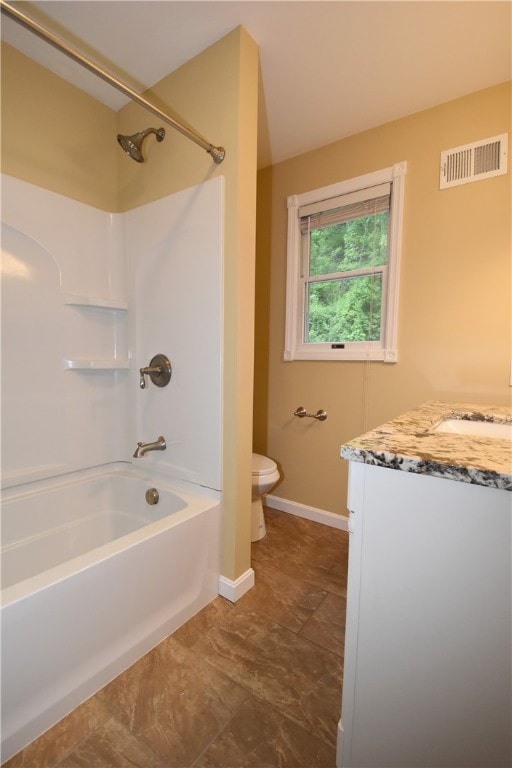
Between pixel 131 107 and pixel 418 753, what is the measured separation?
288cm

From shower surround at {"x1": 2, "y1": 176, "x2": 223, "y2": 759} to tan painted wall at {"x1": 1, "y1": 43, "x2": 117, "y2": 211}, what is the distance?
0.10m

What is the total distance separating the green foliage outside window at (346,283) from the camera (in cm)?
201

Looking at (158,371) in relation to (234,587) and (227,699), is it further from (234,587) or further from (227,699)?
(227,699)

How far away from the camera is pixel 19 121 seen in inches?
60.6

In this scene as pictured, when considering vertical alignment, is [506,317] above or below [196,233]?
below

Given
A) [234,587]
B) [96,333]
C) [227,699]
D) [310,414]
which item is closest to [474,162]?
[310,414]

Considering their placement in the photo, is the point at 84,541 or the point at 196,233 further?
the point at 84,541

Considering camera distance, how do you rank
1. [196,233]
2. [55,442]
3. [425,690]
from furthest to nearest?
[55,442]
[196,233]
[425,690]

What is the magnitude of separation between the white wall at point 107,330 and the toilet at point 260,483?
0.40m

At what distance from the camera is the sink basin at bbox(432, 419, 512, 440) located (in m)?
1.22

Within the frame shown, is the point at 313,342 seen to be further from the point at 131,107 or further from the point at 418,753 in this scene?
the point at 418,753

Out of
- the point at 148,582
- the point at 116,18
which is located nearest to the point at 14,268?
the point at 116,18

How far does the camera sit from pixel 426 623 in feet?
2.30

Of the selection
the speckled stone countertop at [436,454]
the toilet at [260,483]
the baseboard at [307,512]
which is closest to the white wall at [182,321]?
the toilet at [260,483]
